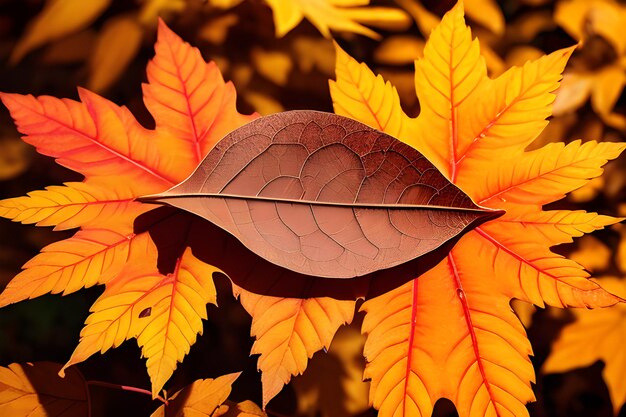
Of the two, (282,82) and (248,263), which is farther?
(282,82)

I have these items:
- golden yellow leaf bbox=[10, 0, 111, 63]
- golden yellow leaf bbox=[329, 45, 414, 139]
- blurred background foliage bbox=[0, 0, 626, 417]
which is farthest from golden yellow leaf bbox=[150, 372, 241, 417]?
golden yellow leaf bbox=[10, 0, 111, 63]

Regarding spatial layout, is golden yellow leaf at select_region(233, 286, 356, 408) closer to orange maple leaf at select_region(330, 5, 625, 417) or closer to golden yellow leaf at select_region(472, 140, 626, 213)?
orange maple leaf at select_region(330, 5, 625, 417)

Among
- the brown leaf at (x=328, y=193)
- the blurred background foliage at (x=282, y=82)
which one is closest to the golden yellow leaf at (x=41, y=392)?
the blurred background foliage at (x=282, y=82)

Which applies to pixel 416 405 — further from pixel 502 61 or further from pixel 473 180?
pixel 502 61

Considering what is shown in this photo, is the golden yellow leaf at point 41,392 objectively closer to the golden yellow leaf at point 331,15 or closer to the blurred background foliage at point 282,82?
the blurred background foliage at point 282,82

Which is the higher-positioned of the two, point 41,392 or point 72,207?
point 72,207

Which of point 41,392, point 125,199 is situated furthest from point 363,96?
point 41,392

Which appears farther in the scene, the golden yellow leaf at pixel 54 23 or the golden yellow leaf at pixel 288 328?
the golden yellow leaf at pixel 54 23

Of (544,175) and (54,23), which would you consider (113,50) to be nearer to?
(54,23)

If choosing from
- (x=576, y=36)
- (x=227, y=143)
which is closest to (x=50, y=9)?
(x=227, y=143)
